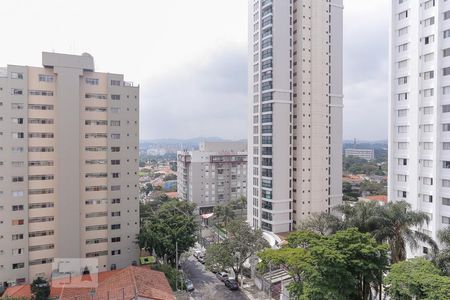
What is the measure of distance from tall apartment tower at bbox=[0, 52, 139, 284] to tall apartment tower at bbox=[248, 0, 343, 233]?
64.1 ft

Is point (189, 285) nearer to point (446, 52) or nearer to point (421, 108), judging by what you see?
point (421, 108)

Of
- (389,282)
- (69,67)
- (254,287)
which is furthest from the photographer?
(69,67)

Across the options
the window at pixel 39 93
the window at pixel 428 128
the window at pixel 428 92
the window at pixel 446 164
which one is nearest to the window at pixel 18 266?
the window at pixel 39 93

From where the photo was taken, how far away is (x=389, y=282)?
1952cm

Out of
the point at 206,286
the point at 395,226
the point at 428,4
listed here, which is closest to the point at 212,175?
the point at 206,286

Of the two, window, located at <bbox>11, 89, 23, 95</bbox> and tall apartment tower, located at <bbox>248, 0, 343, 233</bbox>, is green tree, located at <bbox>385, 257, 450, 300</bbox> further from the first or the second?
window, located at <bbox>11, 89, 23, 95</bbox>

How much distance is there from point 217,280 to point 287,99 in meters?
27.6

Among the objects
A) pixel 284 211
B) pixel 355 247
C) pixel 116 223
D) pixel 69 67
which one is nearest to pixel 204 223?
pixel 284 211

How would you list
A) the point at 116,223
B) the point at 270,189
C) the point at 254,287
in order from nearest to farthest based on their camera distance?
the point at 254,287 → the point at 116,223 → the point at 270,189

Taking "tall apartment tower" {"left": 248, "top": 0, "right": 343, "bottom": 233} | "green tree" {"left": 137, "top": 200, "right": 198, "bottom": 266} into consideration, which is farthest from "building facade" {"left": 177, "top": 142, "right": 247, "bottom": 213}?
"green tree" {"left": 137, "top": 200, "right": 198, "bottom": 266}

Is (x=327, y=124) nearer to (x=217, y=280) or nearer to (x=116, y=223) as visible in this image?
(x=217, y=280)

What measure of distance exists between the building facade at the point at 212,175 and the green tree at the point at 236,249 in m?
44.5

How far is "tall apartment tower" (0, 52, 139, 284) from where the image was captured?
116 feet

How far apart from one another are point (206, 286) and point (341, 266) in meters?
19.2
